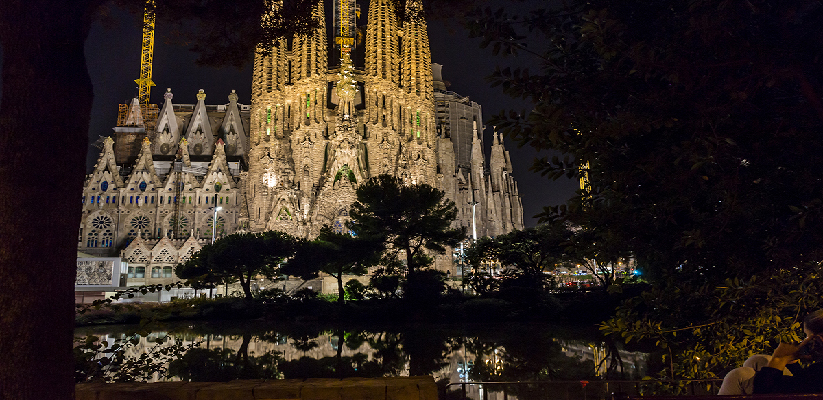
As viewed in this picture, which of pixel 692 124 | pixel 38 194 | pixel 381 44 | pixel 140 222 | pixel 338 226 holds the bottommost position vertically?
pixel 38 194

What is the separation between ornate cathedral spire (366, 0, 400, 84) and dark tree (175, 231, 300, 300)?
2239 cm

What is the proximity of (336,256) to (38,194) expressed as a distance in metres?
26.2

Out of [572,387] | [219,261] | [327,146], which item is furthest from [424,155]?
[572,387]

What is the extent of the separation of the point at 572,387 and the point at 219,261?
24.7 metres

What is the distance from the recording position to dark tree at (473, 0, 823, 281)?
3.79m

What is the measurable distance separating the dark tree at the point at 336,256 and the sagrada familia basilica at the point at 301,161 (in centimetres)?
1328

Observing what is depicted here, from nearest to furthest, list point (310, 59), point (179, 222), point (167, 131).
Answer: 1. point (310, 59)
2. point (179, 222)
3. point (167, 131)

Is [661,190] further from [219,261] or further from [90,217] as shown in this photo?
[90,217]

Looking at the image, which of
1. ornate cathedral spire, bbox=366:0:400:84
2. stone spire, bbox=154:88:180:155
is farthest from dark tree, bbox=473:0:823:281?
stone spire, bbox=154:88:180:155

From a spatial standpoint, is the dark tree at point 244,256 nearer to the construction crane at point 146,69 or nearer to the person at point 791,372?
the person at point 791,372

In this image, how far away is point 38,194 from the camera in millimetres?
4242

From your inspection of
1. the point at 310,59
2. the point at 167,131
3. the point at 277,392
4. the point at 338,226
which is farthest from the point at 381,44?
the point at 277,392

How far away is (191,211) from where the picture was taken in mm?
56281

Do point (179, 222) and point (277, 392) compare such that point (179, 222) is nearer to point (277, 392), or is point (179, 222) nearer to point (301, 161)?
point (301, 161)
